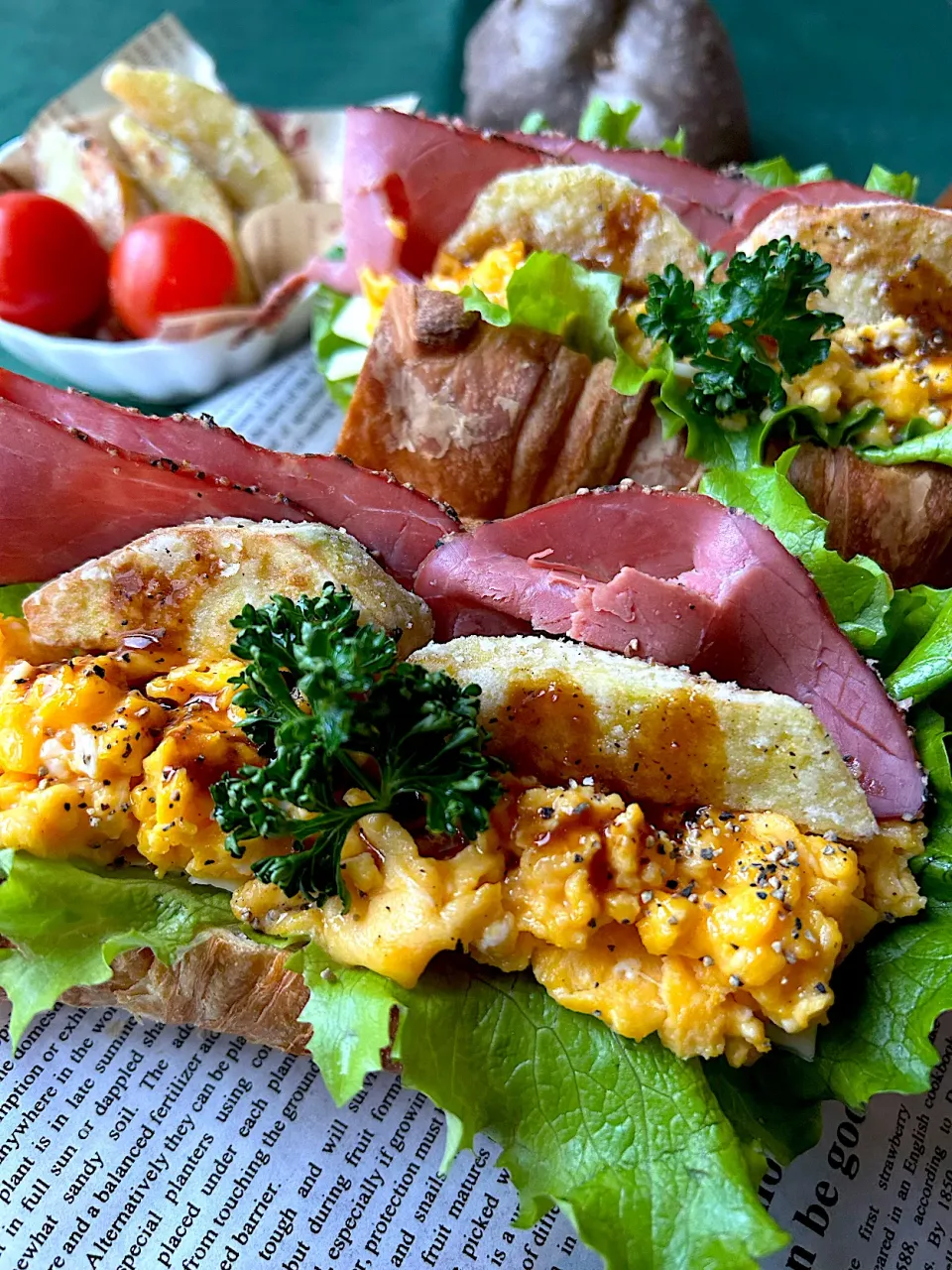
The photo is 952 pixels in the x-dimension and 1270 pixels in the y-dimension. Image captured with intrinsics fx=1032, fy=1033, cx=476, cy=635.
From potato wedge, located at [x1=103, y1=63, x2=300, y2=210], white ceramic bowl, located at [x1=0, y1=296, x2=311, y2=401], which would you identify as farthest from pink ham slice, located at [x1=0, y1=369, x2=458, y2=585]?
potato wedge, located at [x1=103, y1=63, x2=300, y2=210]

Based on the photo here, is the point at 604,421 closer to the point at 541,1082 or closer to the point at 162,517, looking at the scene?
the point at 162,517

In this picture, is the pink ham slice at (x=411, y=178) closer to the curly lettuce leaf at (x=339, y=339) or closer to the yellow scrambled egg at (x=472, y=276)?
the yellow scrambled egg at (x=472, y=276)

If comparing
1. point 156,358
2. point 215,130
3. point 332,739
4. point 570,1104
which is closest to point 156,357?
point 156,358

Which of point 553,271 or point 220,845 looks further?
point 553,271

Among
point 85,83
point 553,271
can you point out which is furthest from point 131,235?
point 553,271

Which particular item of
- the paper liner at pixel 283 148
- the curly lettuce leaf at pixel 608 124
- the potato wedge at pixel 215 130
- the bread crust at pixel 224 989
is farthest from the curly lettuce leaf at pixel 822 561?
the potato wedge at pixel 215 130

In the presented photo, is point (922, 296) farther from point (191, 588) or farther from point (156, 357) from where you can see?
point (156, 357)
